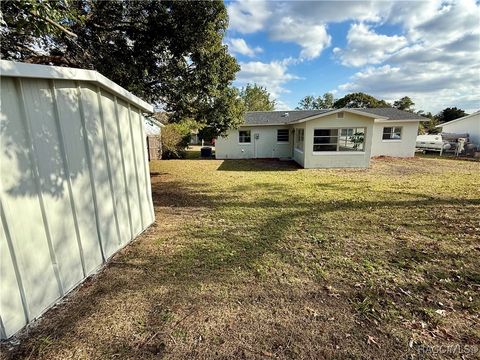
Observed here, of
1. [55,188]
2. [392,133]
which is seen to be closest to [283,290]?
[55,188]

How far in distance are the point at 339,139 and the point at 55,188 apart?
1377cm

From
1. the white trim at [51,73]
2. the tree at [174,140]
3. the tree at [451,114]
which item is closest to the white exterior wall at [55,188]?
the white trim at [51,73]

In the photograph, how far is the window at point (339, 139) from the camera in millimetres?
13859

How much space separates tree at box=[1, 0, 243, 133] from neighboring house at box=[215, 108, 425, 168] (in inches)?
283

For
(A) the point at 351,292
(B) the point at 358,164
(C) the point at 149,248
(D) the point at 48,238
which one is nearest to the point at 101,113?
(D) the point at 48,238

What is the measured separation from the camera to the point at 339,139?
1395 centimetres

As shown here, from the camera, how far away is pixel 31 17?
464 centimetres

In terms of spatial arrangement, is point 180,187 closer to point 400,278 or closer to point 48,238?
point 48,238

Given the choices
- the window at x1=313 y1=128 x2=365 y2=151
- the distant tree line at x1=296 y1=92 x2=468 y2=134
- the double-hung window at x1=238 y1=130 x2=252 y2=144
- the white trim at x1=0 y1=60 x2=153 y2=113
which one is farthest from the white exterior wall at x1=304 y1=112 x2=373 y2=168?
the distant tree line at x1=296 y1=92 x2=468 y2=134

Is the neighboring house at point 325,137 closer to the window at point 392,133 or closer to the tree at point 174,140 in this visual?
the window at point 392,133

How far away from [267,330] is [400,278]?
2336 millimetres

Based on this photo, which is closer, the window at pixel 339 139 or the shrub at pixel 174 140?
the window at pixel 339 139

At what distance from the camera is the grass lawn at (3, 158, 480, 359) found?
2.55 metres

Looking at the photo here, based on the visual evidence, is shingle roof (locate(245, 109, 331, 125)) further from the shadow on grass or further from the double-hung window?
the shadow on grass
